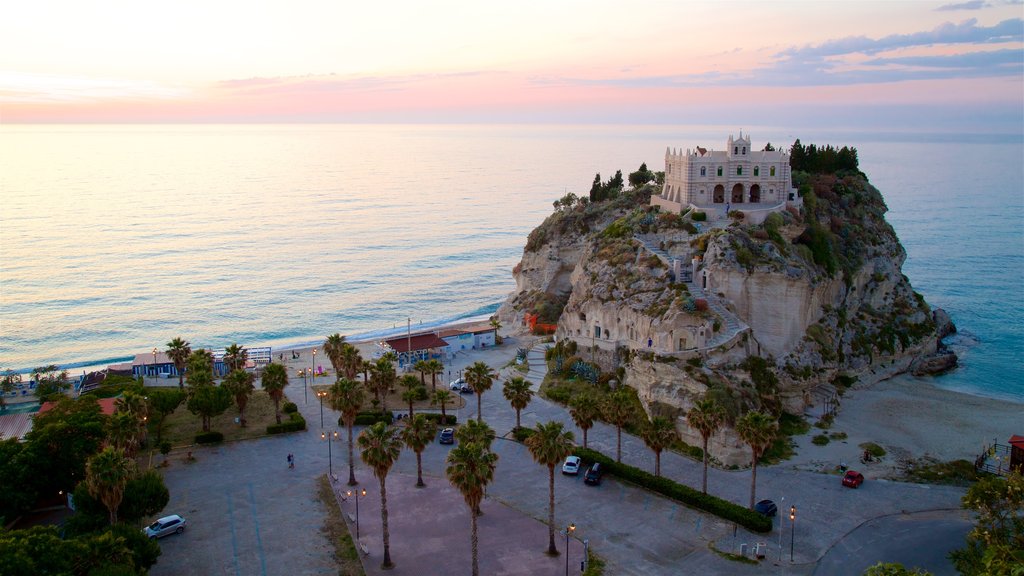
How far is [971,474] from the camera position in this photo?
51906 mm

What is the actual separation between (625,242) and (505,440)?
26.8 metres

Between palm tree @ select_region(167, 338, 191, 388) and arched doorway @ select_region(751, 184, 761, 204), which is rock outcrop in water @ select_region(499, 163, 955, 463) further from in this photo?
palm tree @ select_region(167, 338, 191, 388)

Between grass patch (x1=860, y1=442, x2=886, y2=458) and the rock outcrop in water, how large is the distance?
6788 mm

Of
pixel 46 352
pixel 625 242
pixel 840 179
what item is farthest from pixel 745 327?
pixel 46 352

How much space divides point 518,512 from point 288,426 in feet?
Answer: 75.6

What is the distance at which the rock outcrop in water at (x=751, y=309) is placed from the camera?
58938 mm

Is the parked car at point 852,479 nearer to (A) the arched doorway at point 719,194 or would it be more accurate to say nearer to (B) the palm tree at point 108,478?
(A) the arched doorway at point 719,194

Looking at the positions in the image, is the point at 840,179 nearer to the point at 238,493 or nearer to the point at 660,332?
the point at 660,332

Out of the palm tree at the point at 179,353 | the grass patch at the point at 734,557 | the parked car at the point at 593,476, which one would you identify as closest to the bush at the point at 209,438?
the palm tree at the point at 179,353

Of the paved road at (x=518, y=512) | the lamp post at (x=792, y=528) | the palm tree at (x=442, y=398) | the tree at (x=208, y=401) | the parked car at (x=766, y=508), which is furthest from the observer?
the palm tree at (x=442, y=398)

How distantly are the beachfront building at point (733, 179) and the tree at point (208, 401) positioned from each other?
48949mm

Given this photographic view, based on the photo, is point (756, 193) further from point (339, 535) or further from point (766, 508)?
point (339, 535)

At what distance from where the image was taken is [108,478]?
3731 centimetres

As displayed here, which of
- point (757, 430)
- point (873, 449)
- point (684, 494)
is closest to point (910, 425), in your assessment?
point (873, 449)
